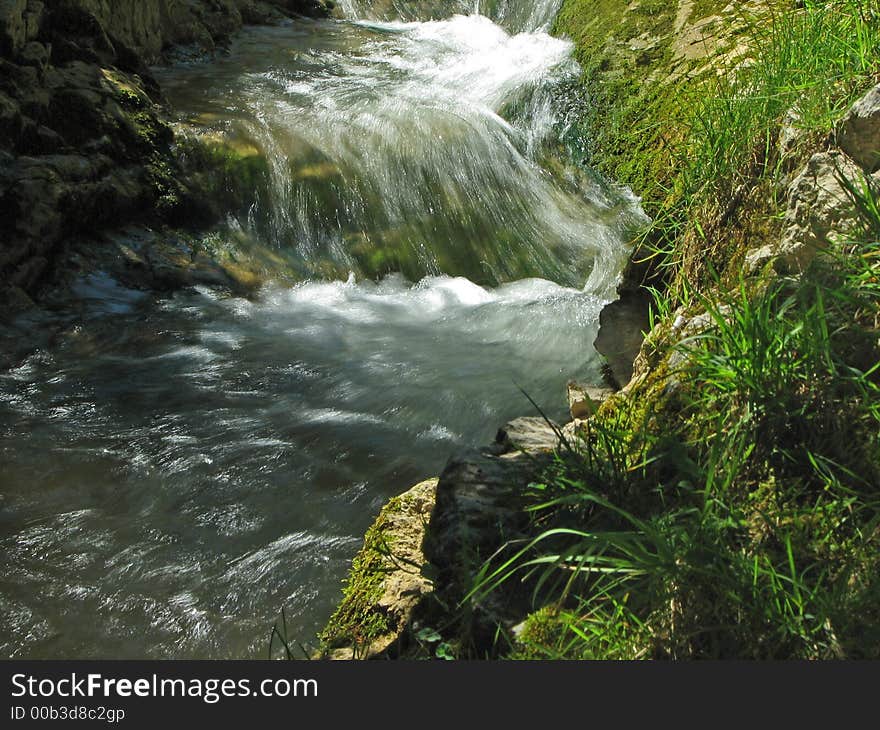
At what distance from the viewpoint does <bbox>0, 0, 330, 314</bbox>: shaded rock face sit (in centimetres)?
561

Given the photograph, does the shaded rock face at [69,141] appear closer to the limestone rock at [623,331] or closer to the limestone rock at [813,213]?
the limestone rock at [623,331]

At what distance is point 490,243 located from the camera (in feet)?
23.0

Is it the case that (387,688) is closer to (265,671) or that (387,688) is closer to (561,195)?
(265,671)

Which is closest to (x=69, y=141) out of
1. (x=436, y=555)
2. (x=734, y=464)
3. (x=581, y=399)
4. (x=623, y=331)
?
(x=623, y=331)

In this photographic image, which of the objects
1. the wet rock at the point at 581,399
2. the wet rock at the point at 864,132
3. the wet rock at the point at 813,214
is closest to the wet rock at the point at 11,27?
the wet rock at the point at 581,399

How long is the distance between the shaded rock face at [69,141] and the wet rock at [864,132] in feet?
16.5

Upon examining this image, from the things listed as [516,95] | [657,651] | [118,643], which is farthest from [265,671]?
[516,95]

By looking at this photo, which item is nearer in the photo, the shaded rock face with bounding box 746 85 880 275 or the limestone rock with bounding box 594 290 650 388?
the shaded rock face with bounding box 746 85 880 275

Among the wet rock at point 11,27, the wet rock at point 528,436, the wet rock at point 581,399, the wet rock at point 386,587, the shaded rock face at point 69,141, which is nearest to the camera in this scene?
the wet rock at point 386,587

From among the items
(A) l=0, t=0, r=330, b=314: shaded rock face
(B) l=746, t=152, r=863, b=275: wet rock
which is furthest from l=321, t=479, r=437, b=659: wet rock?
(A) l=0, t=0, r=330, b=314: shaded rock face

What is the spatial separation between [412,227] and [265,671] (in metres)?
5.50

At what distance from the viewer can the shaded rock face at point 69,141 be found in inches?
221

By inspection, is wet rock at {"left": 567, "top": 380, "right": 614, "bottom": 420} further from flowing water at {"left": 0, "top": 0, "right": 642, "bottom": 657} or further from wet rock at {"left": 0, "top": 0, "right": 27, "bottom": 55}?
wet rock at {"left": 0, "top": 0, "right": 27, "bottom": 55}

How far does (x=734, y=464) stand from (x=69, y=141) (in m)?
5.81
